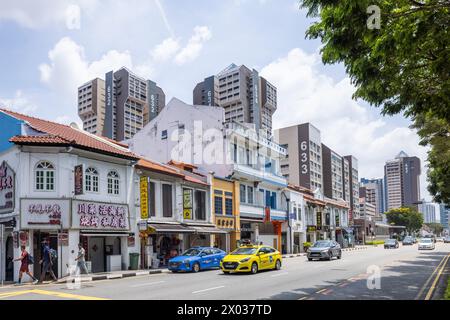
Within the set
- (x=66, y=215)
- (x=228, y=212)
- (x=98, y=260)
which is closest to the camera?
(x=66, y=215)

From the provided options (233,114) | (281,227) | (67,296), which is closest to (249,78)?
(233,114)

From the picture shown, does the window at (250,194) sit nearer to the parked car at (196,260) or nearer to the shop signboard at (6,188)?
the parked car at (196,260)

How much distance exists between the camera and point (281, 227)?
4959 centimetres

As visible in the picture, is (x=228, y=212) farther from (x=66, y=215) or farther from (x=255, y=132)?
(x=66, y=215)

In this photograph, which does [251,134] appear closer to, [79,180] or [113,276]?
[79,180]

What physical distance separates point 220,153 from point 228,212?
5.26m

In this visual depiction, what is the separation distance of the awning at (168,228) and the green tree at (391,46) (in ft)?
60.7

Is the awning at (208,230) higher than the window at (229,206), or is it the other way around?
the window at (229,206)

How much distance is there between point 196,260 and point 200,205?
10856 mm

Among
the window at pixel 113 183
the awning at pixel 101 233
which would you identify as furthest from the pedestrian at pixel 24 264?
the window at pixel 113 183

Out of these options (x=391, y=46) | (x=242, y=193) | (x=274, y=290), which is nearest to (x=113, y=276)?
(x=274, y=290)

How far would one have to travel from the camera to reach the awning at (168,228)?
90.4 ft

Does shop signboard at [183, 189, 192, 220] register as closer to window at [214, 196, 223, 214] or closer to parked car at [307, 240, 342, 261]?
window at [214, 196, 223, 214]

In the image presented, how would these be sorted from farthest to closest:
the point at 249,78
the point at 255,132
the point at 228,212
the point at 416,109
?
the point at 249,78
the point at 255,132
the point at 228,212
the point at 416,109
